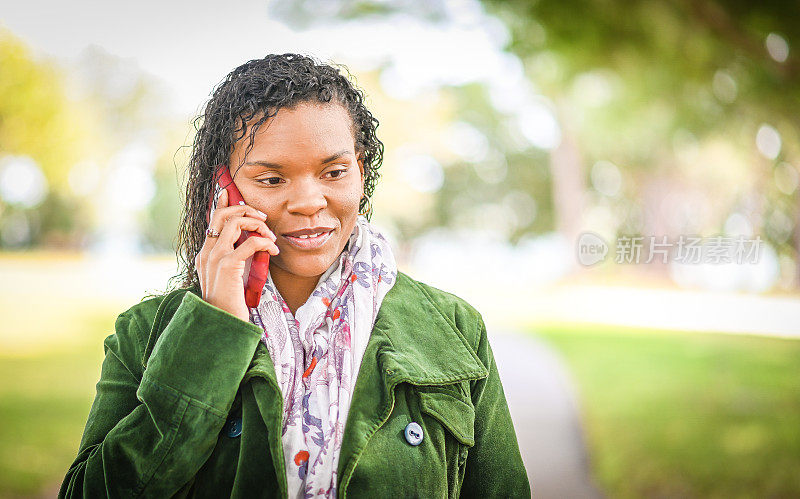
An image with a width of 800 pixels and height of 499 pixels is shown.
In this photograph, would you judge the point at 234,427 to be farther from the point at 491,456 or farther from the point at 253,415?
the point at 491,456

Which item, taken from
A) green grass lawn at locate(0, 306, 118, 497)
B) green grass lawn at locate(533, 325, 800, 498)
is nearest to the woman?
green grass lawn at locate(0, 306, 118, 497)

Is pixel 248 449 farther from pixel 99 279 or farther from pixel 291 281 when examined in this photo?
pixel 99 279

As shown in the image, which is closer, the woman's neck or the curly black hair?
the curly black hair

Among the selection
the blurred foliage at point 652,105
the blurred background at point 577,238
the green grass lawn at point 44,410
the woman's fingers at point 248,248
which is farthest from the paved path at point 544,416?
the woman's fingers at point 248,248

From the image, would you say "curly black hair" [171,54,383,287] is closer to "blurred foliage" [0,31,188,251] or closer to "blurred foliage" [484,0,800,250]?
"blurred foliage" [484,0,800,250]

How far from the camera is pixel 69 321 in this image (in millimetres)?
6453

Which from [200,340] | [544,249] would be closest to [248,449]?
[200,340]

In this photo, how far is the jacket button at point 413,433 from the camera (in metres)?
1.39

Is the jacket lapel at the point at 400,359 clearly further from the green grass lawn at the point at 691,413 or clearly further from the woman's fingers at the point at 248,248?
the green grass lawn at the point at 691,413

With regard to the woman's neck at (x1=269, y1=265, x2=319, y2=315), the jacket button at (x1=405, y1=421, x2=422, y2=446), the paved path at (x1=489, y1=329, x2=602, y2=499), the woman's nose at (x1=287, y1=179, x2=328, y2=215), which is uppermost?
the woman's nose at (x1=287, y1=179, x2=328, y2=215)

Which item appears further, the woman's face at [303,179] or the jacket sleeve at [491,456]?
the jacket sleeve at [491,456]

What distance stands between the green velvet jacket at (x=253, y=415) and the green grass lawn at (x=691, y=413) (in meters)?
3.84

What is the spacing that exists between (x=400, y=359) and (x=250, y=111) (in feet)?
2.12

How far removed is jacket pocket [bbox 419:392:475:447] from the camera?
1.42m
